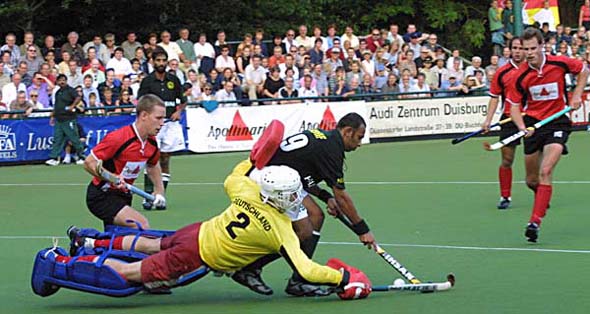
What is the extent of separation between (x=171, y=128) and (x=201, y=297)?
7.31m

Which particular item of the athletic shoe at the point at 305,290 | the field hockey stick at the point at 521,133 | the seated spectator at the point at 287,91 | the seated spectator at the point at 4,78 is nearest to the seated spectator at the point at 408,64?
the seated spectator at the point at 287,91

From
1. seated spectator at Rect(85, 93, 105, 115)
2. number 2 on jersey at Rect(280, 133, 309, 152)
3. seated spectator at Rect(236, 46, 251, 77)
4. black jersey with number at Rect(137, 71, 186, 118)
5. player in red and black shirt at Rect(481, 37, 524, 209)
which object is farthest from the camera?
seated spectator at Rect(236, 46, 251, 77)

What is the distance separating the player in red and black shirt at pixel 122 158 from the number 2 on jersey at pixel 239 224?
152cm

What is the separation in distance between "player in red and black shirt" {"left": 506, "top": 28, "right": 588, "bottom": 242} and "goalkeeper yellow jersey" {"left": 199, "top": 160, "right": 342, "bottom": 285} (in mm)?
3936

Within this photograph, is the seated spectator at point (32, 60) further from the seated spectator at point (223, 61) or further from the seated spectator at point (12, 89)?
the seated spectator at point (223, 61)

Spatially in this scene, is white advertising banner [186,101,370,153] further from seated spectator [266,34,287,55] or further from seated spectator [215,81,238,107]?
seated spectator [266,34,287,55]

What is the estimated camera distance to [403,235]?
11594 mm

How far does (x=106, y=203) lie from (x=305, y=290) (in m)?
2.03

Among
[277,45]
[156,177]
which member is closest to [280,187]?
[156,177]

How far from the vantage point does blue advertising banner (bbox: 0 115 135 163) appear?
71.1 feet

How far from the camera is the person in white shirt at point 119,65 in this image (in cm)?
2350

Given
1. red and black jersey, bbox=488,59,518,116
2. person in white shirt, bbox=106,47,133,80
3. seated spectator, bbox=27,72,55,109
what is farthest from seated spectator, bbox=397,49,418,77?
red and black jersey, bbox=488,59,518,116

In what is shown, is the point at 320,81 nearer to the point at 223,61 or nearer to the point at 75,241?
the point at 223,61

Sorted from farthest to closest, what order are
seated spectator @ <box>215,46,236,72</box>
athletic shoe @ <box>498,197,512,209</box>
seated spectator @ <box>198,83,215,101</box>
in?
seated spectator @ <box>215,46,236,72</box>
seated spectator @ <box>198,83,215,101</box>
athletic shoe @ <box>498,197,512,209</box>
